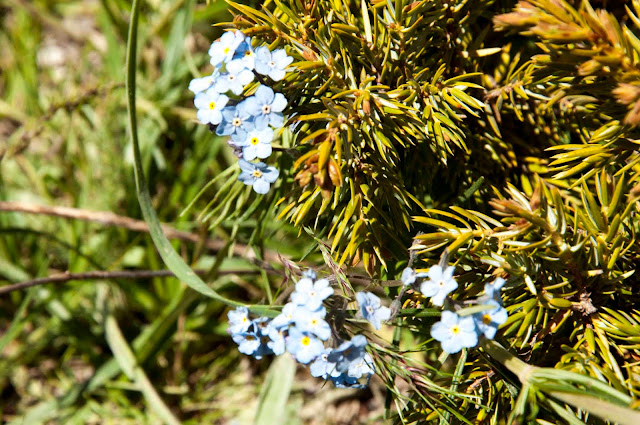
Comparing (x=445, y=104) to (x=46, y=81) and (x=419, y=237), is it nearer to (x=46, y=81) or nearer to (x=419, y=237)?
(x=419, y=237)

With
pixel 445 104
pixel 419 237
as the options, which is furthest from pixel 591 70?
pixel 419 237

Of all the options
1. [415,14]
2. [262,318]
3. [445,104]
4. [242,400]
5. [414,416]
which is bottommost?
[242,400]

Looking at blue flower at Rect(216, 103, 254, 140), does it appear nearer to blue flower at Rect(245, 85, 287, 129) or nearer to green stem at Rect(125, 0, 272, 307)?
blue flower at Rect(245, 85, 287, 129)

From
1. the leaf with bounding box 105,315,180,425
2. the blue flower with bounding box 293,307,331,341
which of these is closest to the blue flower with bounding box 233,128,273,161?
the blue flower with bounding box 293,307,331,341

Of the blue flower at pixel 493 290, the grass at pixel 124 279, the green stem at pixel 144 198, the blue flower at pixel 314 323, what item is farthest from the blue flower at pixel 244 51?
the grass at pixel 124 279

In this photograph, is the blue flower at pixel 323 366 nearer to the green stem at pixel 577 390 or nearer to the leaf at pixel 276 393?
the green stem at pixel 577 390

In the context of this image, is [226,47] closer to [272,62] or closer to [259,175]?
[272,62]
